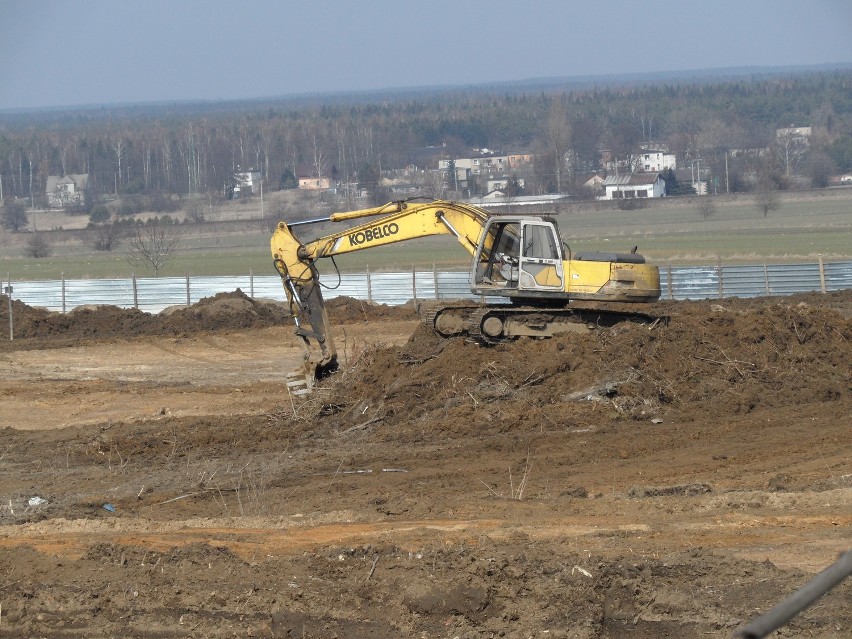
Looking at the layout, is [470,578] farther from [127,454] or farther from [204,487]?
[127,454]

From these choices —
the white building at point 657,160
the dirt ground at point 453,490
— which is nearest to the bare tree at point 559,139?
the white building at point 657,160

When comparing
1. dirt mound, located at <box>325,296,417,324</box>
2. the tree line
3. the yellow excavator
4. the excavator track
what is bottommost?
dirt mound, located at <box>325,296,417,324</box>

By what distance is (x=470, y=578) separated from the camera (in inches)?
323

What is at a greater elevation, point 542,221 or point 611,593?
point 542,221

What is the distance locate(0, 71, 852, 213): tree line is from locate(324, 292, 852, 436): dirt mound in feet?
283

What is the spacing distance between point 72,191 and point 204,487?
12967 cm

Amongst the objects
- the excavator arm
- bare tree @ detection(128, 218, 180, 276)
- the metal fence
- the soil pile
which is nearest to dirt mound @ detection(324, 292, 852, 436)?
the excavator arm

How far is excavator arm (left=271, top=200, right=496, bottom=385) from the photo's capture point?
53.5ft

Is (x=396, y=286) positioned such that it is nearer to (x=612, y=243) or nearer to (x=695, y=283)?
(x=695, y=283)

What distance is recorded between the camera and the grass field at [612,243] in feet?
168

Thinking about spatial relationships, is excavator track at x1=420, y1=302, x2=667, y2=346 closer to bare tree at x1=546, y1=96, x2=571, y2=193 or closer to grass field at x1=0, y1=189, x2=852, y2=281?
grass field at x1=0, y1=189, x2=852, y2=281

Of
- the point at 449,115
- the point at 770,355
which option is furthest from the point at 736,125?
the point at 770,355

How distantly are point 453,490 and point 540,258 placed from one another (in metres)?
5.96

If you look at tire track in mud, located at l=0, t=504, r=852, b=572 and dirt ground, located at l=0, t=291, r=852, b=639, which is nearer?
dirt ground, located at l=0, t=291, r=852, b=639
